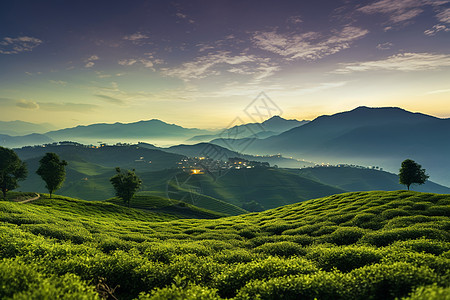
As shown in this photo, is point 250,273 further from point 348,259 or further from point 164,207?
point 164,207

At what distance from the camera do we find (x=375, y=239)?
68.1 feet

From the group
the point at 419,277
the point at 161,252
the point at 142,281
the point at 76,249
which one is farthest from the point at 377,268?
the point at 76,249

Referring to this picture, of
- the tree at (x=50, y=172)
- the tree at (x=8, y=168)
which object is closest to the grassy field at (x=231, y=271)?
the tree at (x=50, y=172)

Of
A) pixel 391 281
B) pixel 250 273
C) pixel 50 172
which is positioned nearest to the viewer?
pixel 391 281

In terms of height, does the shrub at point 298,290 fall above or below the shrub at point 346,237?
above

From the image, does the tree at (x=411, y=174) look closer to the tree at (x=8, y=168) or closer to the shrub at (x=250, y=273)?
the shrub at (x=250, y=273)

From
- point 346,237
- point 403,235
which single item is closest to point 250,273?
point 346,237

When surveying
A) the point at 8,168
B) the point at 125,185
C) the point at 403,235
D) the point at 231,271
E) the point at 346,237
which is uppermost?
the point at 8,168

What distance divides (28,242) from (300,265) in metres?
20.3

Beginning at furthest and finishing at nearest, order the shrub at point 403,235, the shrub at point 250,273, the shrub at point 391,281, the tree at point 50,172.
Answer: the tree at point 50,172 → the shrub at point 403,235 → the shrub at point 250,273 → the shrub at point 391,281

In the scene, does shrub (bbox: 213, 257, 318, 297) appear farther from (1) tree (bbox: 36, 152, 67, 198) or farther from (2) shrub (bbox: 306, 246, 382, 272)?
(1) tree (bbox: 36, 152, 67, 198)

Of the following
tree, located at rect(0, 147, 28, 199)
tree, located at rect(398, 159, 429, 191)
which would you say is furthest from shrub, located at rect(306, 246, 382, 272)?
tree, located at rect(0, 147, 28, 199)

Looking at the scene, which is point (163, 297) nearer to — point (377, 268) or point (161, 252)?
point (161, 252)

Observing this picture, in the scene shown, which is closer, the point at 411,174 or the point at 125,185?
the point at 411,174
